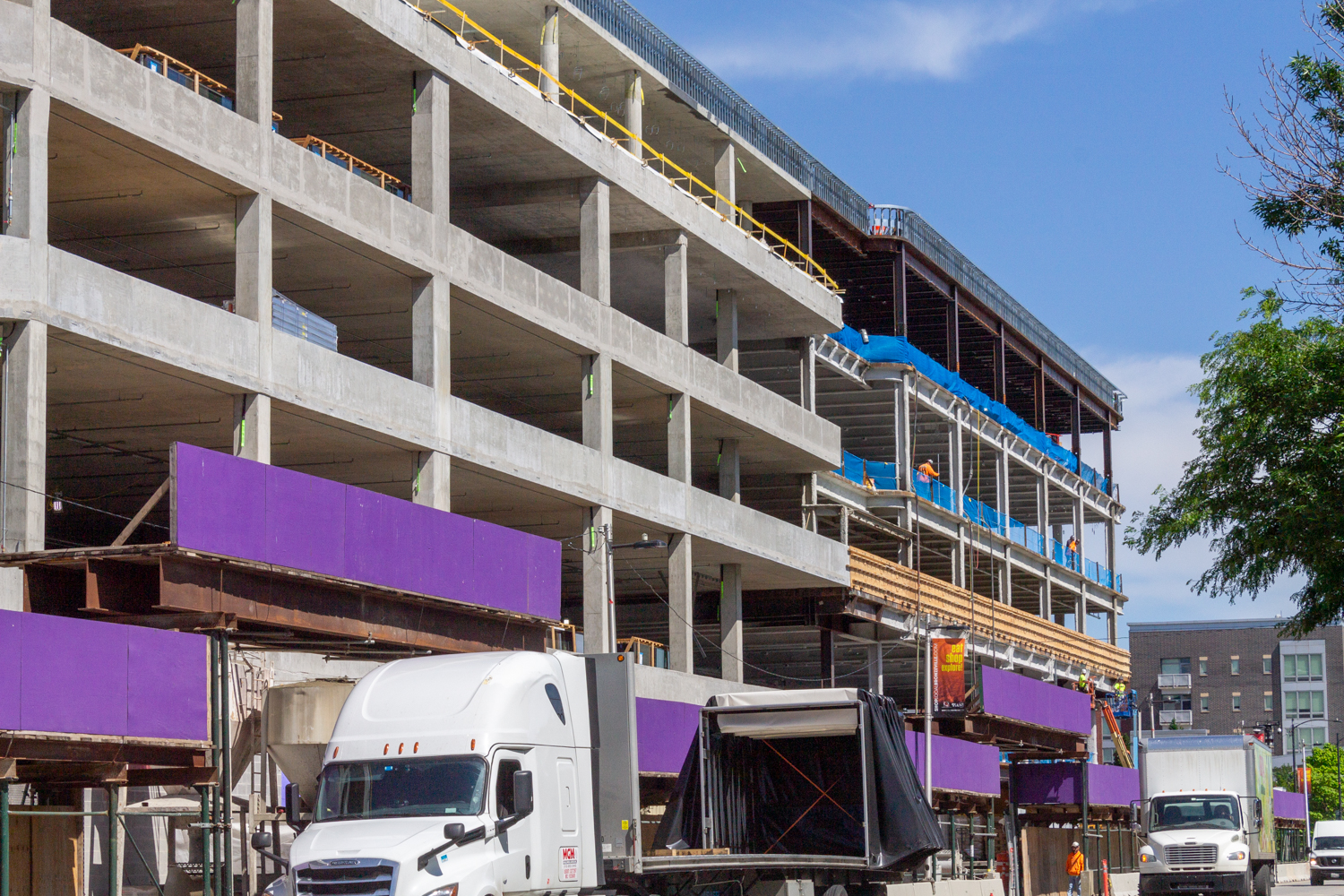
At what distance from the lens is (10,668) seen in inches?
798

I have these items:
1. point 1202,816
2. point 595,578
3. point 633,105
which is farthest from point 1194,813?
point 633,105

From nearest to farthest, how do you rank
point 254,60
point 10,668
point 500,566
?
point 10,668 → point 254,60 → point 500,566

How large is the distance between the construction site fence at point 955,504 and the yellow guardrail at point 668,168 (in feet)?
20.1

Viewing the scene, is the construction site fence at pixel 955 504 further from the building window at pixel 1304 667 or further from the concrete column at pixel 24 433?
the building window at pixel 1304 667

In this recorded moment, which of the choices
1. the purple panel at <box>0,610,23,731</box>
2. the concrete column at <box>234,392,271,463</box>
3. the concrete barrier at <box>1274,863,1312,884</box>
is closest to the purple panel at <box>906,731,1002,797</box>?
the concrete column at <box>234,392,271,463</box>

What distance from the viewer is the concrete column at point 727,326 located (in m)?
49.9

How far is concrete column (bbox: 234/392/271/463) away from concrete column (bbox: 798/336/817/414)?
26.3m

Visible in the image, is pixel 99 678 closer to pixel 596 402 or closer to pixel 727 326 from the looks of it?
pixel 596 402

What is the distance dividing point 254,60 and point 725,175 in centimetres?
2134

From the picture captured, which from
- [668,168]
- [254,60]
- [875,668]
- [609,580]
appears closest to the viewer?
[254,60]

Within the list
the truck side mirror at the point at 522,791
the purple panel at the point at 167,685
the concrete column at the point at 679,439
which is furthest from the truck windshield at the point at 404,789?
the concrete column at the point at 679,439

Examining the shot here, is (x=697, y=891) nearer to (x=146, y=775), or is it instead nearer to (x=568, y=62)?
(x=146, y=775)

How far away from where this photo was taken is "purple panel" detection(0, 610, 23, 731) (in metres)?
20.1

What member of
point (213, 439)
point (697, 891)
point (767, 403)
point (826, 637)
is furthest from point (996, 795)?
point (697, 891)
